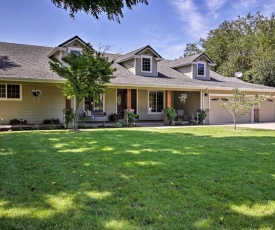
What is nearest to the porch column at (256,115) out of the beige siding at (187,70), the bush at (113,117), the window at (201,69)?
the window at (201,69)

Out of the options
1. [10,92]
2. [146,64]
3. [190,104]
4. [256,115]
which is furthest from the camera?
[256,115]

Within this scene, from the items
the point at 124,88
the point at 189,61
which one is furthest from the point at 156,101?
the point at 189,61

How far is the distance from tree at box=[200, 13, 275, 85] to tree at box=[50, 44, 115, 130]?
27882 mm

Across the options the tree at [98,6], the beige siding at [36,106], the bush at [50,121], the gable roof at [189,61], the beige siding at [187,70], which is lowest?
the bush at [50,121]

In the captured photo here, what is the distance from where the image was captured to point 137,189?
12.5ft

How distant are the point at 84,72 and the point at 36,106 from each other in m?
4.86

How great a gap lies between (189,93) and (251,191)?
51.8ft

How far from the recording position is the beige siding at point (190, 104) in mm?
18297

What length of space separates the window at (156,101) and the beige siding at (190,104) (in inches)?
62.5

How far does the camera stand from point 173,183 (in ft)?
13.4

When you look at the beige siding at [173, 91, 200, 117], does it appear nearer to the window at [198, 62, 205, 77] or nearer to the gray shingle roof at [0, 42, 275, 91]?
the gray shingle roof at [0, 42, 275, 91]

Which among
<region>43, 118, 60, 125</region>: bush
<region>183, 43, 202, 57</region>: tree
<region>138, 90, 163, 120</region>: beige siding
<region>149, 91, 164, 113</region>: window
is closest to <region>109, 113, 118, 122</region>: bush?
<region>138, 90, 163, 120</region>: beige siding

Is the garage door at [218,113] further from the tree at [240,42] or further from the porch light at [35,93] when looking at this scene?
the tree at [240,42]

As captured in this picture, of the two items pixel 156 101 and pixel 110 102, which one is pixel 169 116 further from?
pixel 110 102
